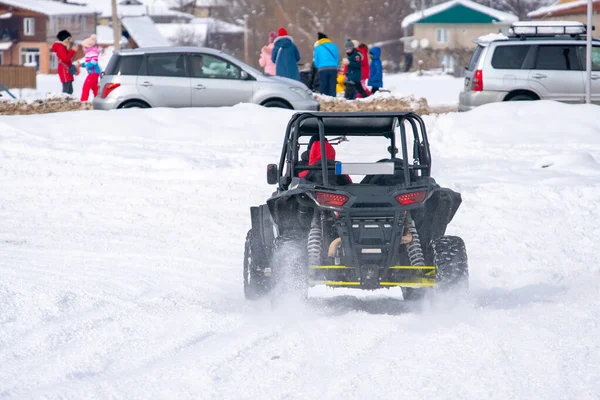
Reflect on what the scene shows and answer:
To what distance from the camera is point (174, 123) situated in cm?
1581

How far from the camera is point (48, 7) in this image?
281ft

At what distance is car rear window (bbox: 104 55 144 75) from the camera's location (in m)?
17.7

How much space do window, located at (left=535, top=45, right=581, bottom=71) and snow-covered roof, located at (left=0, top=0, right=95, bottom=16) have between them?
6824cm

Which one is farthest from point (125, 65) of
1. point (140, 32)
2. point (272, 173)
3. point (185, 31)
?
point (185, 31)

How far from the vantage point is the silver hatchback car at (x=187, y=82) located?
17.7 m

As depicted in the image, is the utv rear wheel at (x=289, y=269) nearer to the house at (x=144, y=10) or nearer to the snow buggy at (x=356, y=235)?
the snow buggy at (x=356, y=235)

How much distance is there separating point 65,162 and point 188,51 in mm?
5045

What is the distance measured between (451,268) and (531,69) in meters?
12.2

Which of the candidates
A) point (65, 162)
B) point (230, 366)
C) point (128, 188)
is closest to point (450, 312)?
point (230, 366)

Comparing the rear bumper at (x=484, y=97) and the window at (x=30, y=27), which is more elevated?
the window at (x=30, y=27)

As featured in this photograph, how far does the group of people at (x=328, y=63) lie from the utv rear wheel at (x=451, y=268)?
1433 centimetres

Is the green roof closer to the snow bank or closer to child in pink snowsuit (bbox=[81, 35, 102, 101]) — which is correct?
child in pink snowsuit (bbox=[81, 35, 102, 101])

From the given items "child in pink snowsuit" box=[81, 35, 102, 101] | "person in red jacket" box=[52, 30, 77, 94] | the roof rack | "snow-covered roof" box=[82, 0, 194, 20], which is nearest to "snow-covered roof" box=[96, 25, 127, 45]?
"snow-covered roof" box=[82, 0, 194, 20]

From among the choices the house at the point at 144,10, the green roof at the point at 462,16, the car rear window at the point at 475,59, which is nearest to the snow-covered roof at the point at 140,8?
the house at the point at 144,10
